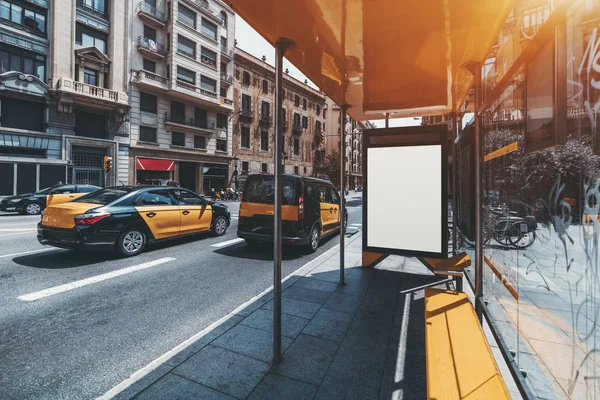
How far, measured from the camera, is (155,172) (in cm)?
2697

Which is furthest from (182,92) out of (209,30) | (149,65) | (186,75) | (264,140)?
(264,140)

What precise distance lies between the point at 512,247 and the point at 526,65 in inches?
49.8

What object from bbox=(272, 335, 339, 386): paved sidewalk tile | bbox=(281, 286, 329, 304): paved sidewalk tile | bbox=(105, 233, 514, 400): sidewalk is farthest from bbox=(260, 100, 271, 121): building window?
bbox=(272, 335, 339, 386): paved sidewalk tile

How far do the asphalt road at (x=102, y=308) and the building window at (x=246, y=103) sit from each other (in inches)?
1229

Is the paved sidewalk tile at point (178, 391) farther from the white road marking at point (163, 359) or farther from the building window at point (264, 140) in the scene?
the building window at point (264, 140)

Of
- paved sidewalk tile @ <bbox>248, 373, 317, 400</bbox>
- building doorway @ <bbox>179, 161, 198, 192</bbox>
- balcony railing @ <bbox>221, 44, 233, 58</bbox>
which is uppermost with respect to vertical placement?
balcony railing @ <bbox>221, 44, 233, 58</bbox>

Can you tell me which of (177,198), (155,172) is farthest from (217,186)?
(177,198)

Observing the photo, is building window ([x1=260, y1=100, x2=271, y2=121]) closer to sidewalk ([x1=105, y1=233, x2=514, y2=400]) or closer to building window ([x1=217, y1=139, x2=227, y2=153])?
building window ([x1=217, y1=139, x2=227, y2=153])

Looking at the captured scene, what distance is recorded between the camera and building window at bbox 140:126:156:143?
2622cm

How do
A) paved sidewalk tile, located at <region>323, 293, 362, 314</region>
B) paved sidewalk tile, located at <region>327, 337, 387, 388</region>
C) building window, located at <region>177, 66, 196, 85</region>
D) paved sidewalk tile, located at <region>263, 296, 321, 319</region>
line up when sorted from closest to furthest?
paved sidewalk tile, located at <region>327, 337, 387, 388</region> < paved sidewalk tile, located at <region>263, 296, 321, 319</region> < paved sidewalk tile, located at <region>323, 293, 362, 314</region> < building window, located at <region>177, 66, 196, 85</region>

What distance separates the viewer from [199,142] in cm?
3091

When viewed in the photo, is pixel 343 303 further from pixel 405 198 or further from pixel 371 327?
pixel 405 198

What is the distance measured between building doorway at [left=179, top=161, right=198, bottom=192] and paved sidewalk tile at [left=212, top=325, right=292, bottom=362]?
28.1 metres

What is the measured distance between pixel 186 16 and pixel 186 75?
17.6 feet
